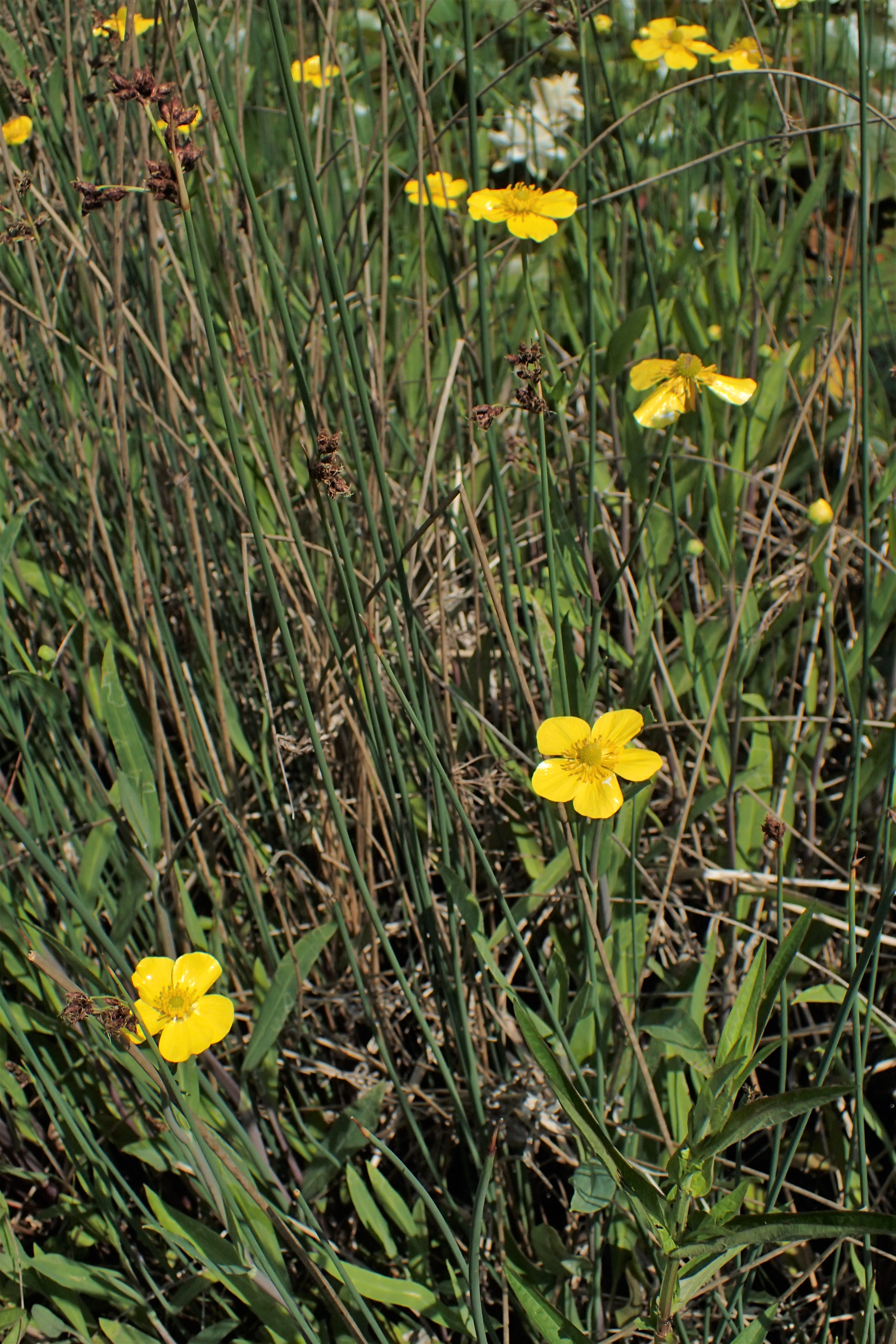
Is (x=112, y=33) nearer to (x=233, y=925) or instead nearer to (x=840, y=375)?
(x=233, y=925)

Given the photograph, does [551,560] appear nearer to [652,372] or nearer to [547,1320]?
[652,372]

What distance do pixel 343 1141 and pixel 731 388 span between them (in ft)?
2.28

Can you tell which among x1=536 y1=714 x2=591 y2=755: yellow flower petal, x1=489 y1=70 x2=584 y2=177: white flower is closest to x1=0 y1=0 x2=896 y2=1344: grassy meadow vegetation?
x1=536 y1=714 x2=591 y2=755: yellow flower petal

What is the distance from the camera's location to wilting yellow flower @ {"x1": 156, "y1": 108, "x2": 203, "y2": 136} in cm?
58

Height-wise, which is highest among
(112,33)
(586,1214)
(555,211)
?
(112,33)

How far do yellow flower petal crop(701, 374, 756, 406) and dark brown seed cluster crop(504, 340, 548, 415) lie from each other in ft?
0.65

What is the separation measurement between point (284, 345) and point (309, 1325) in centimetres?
107

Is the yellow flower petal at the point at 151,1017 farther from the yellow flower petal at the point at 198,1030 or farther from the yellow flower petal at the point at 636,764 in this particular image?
the yellow flower petal at the point at 636,764

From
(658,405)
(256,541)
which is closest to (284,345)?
(658,405)

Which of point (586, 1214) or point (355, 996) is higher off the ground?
point (355, 996)

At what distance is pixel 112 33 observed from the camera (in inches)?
36.6

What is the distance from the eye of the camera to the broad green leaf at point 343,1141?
2.72 feet

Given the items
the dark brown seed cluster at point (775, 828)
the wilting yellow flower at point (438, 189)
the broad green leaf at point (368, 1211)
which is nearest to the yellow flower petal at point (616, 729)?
the dark brown seed cluster at point (775, 828)

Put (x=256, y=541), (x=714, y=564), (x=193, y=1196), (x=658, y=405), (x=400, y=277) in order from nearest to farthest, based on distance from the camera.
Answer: (x=256, y=541), (x=658, y=405), (x=193, y=1196), (x=714, y=564), (x=400, y=277)
